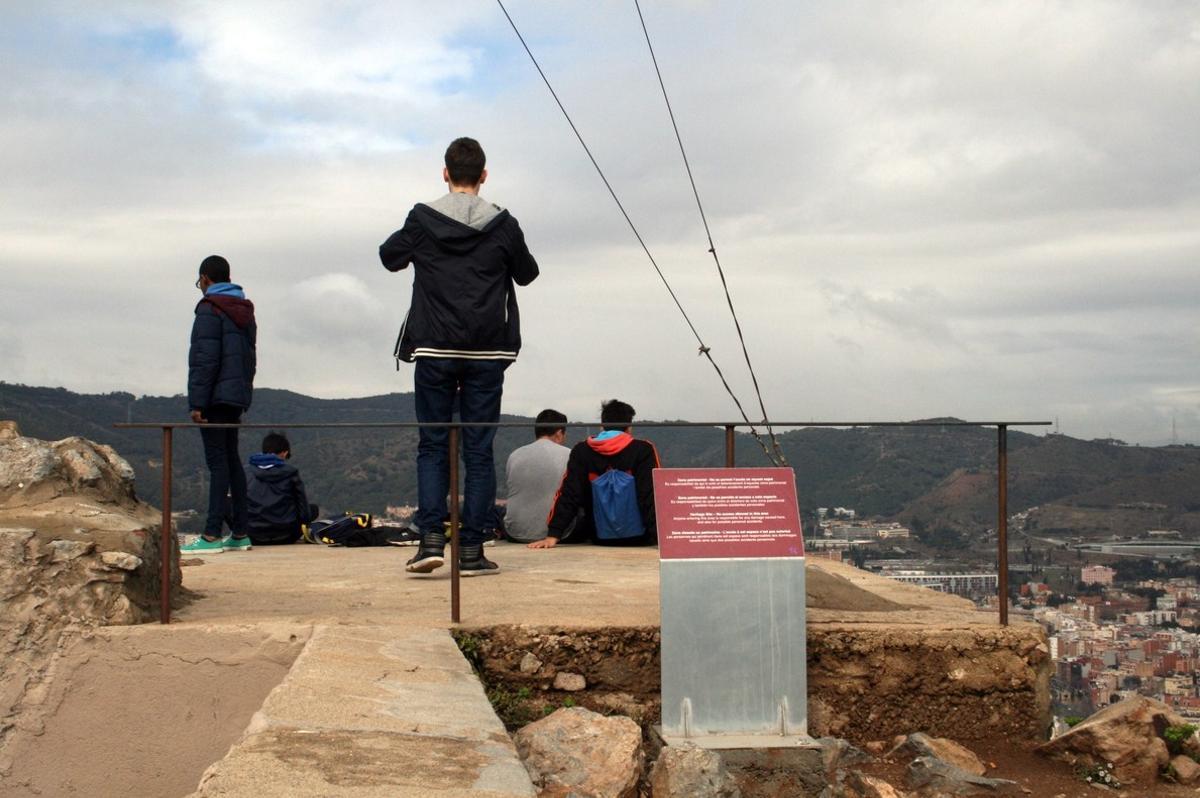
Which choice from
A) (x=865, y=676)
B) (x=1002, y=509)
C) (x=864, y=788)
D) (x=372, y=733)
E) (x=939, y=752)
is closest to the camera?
(x=372, y=733)

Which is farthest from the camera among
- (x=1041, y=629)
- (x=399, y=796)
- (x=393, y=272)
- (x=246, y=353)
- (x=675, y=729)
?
(x=246, y=353)

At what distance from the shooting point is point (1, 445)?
657cm

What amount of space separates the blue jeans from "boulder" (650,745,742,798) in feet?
7.75

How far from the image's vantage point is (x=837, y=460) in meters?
19.7

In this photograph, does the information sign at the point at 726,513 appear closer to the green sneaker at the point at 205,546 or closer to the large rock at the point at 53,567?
the large rock at the point at 53,567

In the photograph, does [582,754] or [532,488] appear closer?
[582,754]

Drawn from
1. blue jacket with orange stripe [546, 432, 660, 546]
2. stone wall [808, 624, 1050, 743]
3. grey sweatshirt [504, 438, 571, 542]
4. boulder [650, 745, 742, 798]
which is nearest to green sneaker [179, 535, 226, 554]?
grey sweatshirt [504, 438, 571, 542]

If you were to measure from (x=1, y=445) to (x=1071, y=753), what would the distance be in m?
5.26

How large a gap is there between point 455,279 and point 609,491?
3.05 metres

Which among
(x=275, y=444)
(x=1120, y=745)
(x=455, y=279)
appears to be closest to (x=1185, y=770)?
(x=1120, y=745)

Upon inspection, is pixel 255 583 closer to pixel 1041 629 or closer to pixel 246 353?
pixel 246 353

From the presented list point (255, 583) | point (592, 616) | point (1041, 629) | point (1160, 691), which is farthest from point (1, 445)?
point (1160, 691)

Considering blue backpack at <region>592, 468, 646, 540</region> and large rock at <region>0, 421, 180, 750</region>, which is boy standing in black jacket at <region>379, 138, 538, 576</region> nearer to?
large rock at <region>0, 421, 180, 750</region>

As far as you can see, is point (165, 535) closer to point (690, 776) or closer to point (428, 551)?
point (428, 551)
